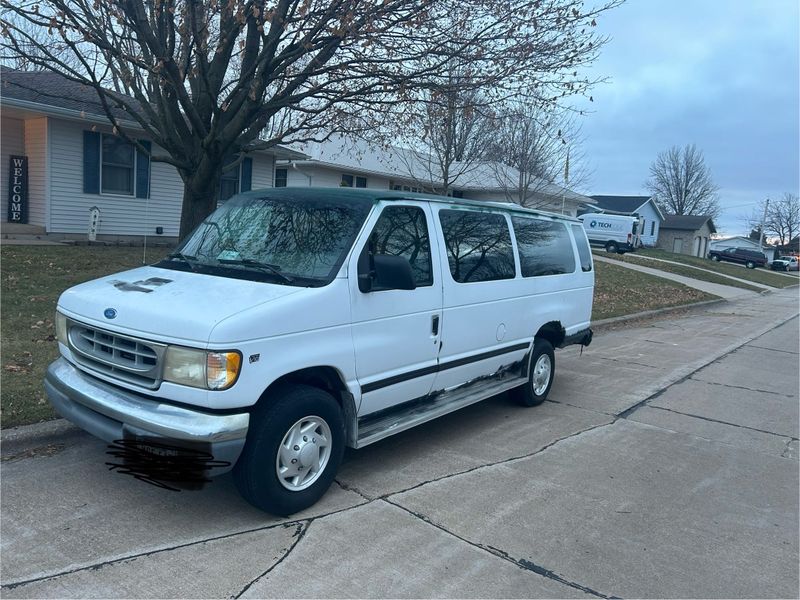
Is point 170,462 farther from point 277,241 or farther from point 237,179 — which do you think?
point 237,179

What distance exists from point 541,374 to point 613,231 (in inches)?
1324

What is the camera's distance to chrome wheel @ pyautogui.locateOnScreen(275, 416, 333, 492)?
4066 millimetres

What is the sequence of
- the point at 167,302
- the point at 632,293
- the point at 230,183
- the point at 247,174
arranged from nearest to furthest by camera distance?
the point at 167,302
the point at 632,293
the point at 230,183
the point at 247,174

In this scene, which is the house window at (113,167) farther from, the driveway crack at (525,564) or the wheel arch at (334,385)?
the driveway crack at (525,564)

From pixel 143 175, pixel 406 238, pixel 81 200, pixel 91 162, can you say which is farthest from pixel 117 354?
pixel 143 175

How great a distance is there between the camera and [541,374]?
7.14 m

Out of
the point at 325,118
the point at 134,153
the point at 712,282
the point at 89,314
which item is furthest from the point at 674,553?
the point at 712,282

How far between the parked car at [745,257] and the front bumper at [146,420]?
55523 mm

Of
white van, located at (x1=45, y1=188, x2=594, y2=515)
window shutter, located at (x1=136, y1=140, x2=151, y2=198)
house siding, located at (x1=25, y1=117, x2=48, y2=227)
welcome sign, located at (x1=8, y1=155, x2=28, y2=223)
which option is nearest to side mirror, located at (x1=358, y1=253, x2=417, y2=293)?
white van, located at (x1=45, y1=188, x2=594, y2=515)

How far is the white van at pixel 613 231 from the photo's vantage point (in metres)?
38.0

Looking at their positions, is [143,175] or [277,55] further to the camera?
[143,175]

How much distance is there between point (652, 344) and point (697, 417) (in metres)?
4.97

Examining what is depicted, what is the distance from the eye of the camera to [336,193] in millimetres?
5082

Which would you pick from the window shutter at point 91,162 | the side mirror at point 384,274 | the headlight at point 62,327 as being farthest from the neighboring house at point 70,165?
the side mirror at point 384,274
